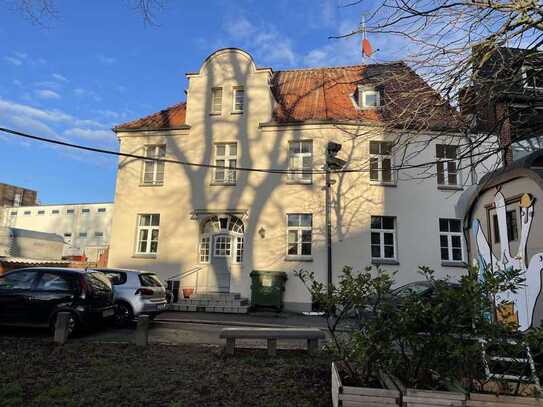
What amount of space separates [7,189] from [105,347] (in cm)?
6838

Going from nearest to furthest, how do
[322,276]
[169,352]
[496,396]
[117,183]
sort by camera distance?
1. [496,396]
2. [169,352]
3. [322,276]
4. [117,183]

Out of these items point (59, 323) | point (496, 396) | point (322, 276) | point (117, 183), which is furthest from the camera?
point (117, 183)

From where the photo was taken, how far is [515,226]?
Answer: 226 inches

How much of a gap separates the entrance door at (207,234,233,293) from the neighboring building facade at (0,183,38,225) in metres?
56.9

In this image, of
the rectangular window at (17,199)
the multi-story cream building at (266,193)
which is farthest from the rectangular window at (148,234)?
the rectangular window at (17,199)

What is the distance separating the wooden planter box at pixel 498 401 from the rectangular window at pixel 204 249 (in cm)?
1478

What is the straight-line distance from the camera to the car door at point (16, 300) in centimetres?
900

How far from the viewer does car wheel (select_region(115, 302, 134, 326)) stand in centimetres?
1097

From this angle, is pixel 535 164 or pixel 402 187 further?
pixel 402 187

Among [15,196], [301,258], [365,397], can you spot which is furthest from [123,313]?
[15,196]

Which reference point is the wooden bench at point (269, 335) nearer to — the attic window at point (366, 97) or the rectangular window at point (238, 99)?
the rectangular window at point (238, 99)

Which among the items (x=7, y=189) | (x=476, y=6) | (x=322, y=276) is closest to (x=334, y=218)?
(x=322, y=276)

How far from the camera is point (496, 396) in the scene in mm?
3758

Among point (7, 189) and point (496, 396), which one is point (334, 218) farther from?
point (7, 189)
